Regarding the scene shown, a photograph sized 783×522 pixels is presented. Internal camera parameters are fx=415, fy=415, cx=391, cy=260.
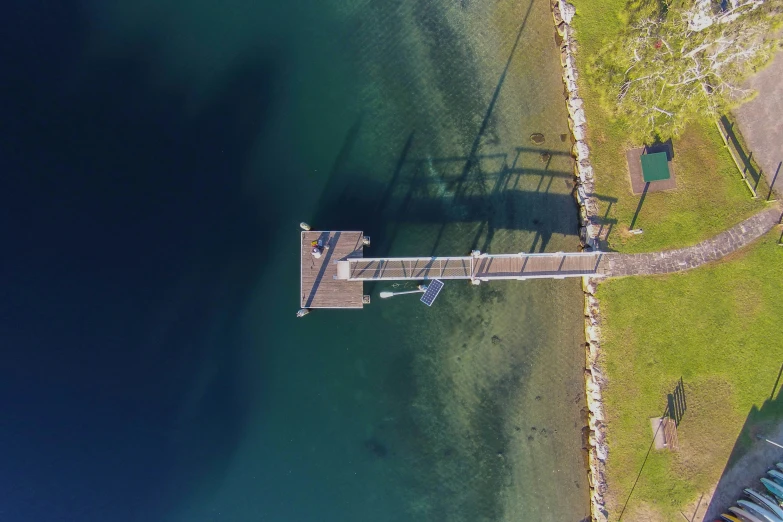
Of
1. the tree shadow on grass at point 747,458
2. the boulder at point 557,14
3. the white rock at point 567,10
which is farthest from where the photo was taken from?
the boulder at point 557,14

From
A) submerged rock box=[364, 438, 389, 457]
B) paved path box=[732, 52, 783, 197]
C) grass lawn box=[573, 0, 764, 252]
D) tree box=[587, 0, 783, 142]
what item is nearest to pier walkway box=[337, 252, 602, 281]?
grass lawn box=[573, 0, 764, 252]

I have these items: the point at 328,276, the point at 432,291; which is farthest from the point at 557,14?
the point at 328,276

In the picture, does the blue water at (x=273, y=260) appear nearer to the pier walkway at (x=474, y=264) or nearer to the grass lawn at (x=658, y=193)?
the pier walkway at (x=474, y=264)

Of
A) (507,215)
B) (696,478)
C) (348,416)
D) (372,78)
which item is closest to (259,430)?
(348,416)

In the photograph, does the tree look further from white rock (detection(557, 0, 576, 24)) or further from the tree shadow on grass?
the tree shadow on grass

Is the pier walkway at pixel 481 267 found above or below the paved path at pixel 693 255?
below

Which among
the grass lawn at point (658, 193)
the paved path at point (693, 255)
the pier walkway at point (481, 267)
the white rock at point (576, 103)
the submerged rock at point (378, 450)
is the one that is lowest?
the submerged rock at point (378, 450)

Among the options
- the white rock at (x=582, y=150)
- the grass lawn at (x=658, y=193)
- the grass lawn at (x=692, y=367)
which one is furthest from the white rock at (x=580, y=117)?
the grass lawn at (x=692, y=367)
